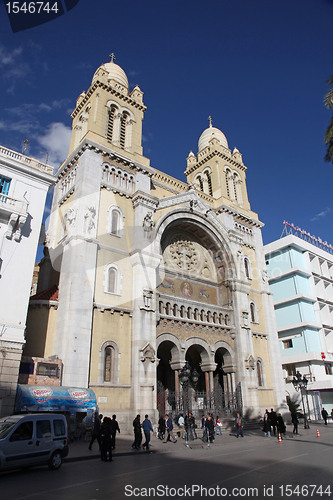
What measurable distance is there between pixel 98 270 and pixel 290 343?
28955mm

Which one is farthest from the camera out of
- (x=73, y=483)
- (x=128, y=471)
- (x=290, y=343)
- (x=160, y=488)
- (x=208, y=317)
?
(x=290, y=343)

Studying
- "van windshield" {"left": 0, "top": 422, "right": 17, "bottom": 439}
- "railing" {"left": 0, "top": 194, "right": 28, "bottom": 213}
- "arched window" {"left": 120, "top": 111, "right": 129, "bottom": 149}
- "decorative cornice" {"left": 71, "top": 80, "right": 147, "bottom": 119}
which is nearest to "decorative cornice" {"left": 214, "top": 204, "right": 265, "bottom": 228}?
"arched window" {"left": 120, "top": 111, "right": 129, "bottom": 149}

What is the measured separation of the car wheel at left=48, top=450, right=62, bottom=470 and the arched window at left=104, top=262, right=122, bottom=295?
12251mm

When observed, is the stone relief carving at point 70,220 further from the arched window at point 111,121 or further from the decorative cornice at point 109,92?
the decorative cornice at point 109,92

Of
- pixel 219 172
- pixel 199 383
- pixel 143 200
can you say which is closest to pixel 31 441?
pixel 143 200

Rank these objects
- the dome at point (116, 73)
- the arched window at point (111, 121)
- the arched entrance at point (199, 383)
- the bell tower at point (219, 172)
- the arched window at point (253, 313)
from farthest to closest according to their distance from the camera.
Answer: the bell tower at point (219, 172), the dome at point (116, 73), the arched window at point (253, 313), the arched window at point (111, 121), the arched entrance at point (199, 383)

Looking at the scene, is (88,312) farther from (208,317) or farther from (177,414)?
(208,317)

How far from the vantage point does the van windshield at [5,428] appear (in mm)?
9795

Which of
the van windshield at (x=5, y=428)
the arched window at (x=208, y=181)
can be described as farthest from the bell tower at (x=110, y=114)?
the van windshield at (x=5, y=428)

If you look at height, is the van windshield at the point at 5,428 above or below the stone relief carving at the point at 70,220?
→ below

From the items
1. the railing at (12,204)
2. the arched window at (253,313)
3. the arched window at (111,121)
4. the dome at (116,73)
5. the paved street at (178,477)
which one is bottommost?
the paved street at (178,477)

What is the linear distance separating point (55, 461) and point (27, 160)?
15973mm

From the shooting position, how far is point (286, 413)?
29906 mm

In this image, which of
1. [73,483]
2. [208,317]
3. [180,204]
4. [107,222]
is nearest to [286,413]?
[208,317]
